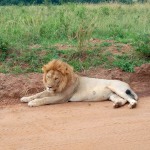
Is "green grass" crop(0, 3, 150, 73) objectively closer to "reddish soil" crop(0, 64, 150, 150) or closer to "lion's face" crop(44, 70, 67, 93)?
"reddish soil" crop(0, 64, 150, 150)

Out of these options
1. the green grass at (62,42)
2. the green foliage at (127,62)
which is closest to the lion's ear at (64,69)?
the green grass at (62,42)

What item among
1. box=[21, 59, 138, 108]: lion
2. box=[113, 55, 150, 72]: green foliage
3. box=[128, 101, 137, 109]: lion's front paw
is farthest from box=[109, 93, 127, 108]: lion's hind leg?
box=[113, 55, 150, 72]: green foliage

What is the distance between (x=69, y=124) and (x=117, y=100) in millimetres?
1099

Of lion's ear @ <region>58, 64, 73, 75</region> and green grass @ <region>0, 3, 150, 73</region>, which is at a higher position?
lion's ear @ <region>58, 64, 73, 75</region>

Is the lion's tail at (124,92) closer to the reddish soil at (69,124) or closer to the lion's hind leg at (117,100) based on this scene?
the lion's hind leg at (117,100)

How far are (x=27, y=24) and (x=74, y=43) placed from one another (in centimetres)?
217

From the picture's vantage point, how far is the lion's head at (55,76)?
6.77 metres

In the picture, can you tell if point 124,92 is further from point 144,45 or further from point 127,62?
point 144,45

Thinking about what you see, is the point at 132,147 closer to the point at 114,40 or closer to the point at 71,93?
the point at 71,93

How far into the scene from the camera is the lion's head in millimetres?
6770

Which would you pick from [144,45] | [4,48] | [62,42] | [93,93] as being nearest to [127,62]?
[144,45]

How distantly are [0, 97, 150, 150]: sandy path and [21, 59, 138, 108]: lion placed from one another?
0.12 m

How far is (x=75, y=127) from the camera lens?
5.80 meters

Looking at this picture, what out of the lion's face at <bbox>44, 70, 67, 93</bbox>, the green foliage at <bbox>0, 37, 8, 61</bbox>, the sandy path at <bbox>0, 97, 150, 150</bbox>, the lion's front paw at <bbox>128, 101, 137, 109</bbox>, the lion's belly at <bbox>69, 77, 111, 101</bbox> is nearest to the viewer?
the sandy path at <bbox>0, 97, 150, 150</bbox>
